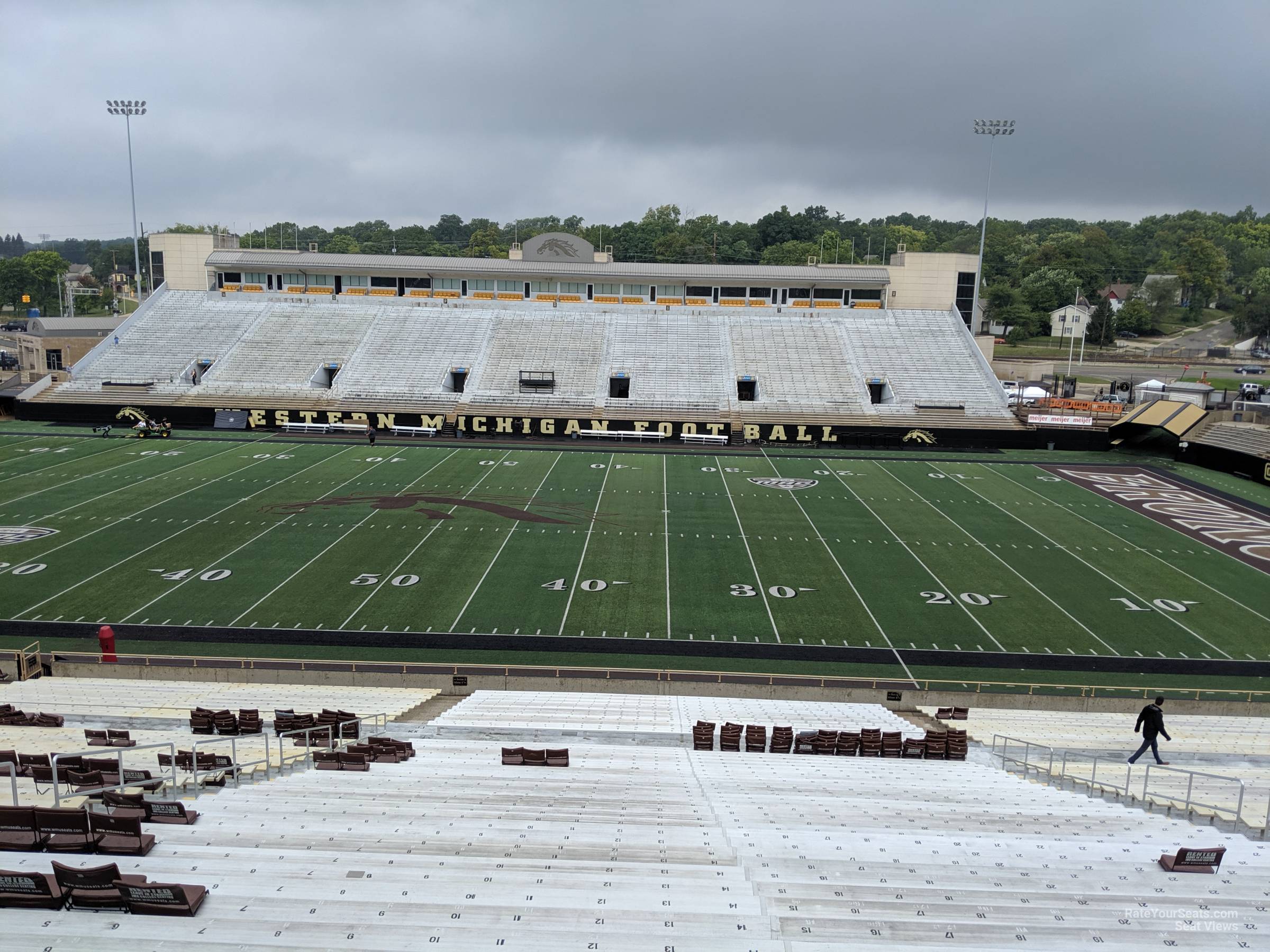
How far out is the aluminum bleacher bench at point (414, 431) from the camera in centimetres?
4116

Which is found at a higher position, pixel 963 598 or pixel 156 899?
pixel 156 899

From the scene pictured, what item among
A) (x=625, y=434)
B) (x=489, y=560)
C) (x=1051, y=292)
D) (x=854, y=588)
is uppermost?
(x=1051, y=292)

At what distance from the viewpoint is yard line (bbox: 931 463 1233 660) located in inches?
762

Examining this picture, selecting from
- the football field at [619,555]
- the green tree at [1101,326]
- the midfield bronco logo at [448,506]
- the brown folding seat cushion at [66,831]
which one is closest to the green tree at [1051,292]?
the green tree at [1101,326]

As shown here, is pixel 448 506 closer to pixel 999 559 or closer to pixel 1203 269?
pixel 999 559

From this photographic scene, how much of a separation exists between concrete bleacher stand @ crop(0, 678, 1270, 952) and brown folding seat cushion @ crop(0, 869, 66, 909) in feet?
0.29

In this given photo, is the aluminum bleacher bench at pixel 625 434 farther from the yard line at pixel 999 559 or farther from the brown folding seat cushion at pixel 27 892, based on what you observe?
the brown folding seat cushion at pixel 27 892

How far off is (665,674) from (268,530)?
14.5m

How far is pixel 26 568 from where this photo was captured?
2150 cm

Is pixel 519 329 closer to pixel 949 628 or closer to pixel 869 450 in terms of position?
pixel 869 450

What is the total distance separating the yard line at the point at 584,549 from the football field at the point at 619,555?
0.35 ft

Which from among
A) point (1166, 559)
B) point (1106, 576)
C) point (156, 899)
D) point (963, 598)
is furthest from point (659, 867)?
point (1166, 559)

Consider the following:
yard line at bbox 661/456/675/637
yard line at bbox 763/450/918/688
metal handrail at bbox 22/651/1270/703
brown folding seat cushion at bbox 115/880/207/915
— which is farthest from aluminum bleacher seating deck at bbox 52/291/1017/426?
brown folding seat cushion at bbox 115/880/207/915

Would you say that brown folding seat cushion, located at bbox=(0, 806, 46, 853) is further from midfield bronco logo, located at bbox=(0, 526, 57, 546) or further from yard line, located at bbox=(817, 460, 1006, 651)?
midfield bronco logo, located at bbox=(0, 526, 57, 546)
